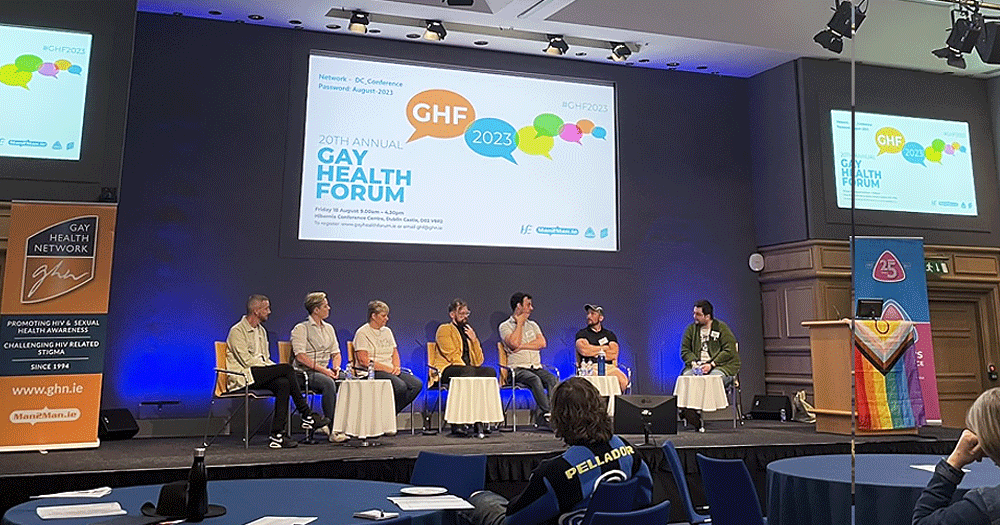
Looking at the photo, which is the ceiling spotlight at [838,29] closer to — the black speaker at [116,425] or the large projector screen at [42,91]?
the large projector screen at [42,91]

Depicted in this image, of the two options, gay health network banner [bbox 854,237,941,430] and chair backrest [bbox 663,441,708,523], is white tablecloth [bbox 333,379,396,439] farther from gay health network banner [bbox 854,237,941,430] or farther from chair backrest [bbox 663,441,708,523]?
gay health network banner [bbox 854,237,941,430]

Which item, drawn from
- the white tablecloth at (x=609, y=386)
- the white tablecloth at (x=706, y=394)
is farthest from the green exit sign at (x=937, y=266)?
the white tablecloth at (x=609, y=386)

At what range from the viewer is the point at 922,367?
6.58m

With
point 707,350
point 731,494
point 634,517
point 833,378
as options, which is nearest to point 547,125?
point 707,350

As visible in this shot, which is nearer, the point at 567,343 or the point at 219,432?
the point at 219,432

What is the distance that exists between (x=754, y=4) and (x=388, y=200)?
3.95 metres

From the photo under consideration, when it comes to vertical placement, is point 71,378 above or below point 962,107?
below

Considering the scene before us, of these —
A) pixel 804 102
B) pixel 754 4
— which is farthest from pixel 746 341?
pixel 754 4

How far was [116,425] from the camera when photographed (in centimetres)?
591

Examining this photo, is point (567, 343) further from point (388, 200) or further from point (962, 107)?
point (962, 107)

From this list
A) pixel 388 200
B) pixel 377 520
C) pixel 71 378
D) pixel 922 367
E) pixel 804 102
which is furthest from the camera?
pixel 804 102

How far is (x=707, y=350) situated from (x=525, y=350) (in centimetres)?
165

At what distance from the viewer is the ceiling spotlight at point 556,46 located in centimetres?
745

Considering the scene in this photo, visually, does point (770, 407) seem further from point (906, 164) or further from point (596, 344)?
point (906, 164)
